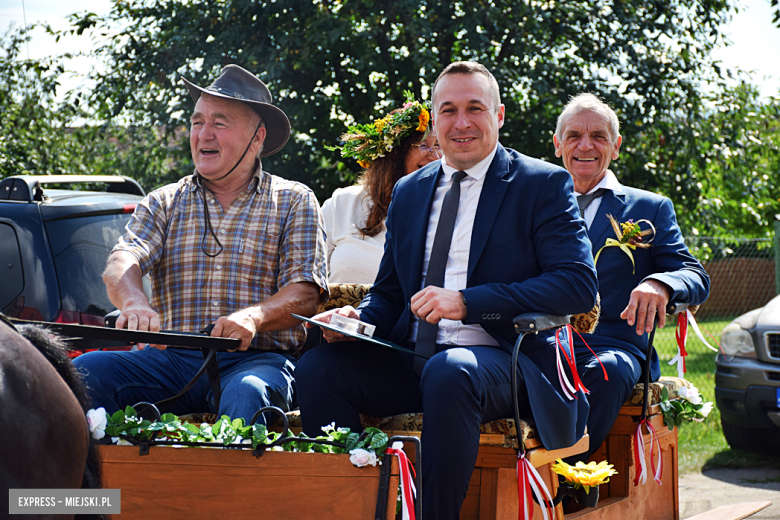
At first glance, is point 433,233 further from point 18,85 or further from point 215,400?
point 18,85

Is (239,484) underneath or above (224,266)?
underneath

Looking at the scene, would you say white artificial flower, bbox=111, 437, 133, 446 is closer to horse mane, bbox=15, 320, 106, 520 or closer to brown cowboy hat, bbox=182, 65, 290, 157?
horse mane, bbox=15, 320, 106, 520

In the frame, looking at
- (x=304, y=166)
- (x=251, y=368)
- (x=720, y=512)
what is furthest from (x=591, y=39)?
(x=251, y=368)

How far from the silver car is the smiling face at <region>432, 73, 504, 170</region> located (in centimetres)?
331

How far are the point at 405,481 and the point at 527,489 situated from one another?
25.4 inches

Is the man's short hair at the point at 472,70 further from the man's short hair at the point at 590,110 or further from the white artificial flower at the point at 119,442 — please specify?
the white artificial flower at the point at 119,442

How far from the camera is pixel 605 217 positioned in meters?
3.54

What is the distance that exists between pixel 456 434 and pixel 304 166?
7624mm

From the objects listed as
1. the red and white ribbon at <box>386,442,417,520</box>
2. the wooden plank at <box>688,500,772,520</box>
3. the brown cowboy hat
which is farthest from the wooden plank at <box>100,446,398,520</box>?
the wooden plank at <box>688,500,772,520</box>

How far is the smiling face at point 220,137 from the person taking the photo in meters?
3.18

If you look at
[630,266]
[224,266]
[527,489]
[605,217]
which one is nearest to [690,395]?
[630,266]

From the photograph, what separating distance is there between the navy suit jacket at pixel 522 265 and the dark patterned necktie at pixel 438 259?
7 cm

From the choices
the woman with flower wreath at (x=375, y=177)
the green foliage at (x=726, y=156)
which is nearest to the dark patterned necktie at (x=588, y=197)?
the woman with flower wreath at (x=375, y=177)

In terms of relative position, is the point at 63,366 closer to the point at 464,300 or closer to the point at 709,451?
the point at 464,300
